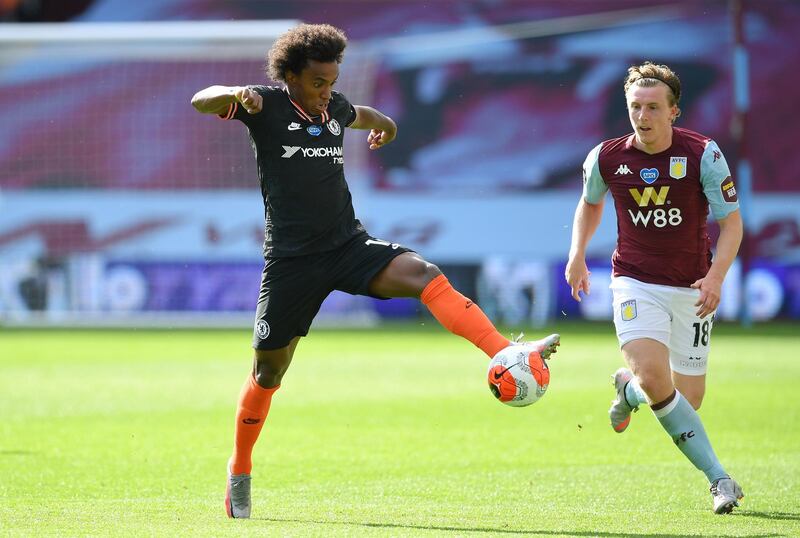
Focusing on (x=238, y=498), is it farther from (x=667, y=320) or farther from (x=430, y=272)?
(x=667, y=320)

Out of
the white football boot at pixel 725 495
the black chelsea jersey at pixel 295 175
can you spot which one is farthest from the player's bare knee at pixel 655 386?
the black chelsea jersey at pixel 295 175

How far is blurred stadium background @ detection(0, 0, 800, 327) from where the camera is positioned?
88.6 ft

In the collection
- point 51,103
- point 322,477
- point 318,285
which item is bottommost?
point 51,103

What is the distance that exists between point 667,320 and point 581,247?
0.62 m

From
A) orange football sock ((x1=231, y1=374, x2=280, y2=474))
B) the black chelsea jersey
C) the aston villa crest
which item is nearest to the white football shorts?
the aston villa crest

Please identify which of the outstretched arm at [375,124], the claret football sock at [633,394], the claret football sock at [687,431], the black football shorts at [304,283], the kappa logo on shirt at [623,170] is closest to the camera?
the black football shorts at [304,283]

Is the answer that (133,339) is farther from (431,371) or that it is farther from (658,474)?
(658,474)

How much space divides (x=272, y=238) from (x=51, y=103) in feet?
77.6

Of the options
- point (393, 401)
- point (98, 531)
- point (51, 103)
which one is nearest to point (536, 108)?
point (51, 103)

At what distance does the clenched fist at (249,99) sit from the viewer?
637 cm

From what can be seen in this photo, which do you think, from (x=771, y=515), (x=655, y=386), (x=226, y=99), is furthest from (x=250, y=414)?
(x=771, y=515)

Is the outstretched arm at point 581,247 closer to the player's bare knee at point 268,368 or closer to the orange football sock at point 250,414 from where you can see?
→ the player's bare knee at point 268,368

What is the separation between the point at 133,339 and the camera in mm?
21000

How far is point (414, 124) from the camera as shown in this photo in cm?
2819
